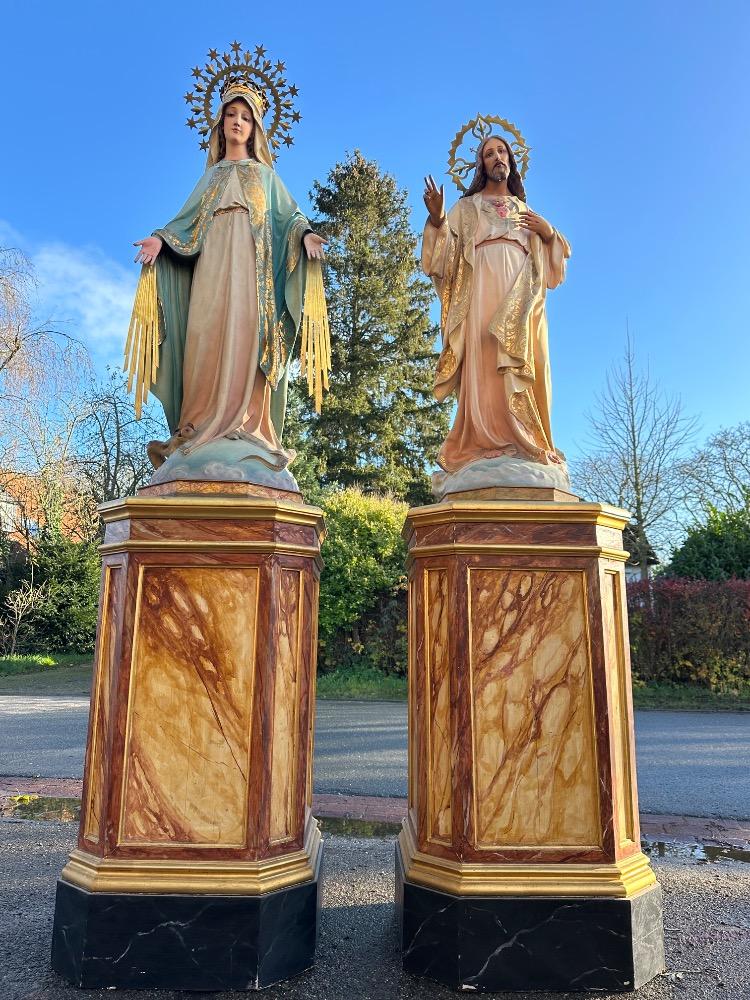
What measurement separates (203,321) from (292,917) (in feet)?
9.20

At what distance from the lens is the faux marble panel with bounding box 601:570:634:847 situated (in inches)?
120

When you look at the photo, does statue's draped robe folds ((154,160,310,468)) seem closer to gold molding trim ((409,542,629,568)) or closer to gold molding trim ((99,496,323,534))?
gold molding trim ((99,496,323,534))

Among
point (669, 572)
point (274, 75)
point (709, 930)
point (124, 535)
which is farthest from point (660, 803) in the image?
point (669, 572)

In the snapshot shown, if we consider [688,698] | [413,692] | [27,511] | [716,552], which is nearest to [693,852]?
[413,692]

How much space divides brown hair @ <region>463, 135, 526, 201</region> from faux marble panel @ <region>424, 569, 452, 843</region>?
2232mm

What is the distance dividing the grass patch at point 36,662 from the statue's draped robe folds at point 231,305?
1716 centimetres

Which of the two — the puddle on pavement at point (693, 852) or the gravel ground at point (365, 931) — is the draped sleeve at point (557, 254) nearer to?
the gravel ground at point (365, 931)

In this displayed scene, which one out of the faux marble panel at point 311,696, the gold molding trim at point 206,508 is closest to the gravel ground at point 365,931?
the faux marble panel at point 311,696

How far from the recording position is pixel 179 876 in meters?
2.88

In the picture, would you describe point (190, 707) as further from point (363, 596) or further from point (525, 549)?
point (363, 596)

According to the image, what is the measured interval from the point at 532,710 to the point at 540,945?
90 centimetres

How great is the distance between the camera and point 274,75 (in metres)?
4.23

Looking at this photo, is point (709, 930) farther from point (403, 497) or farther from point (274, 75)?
point (403, 497)

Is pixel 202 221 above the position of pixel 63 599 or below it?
above
